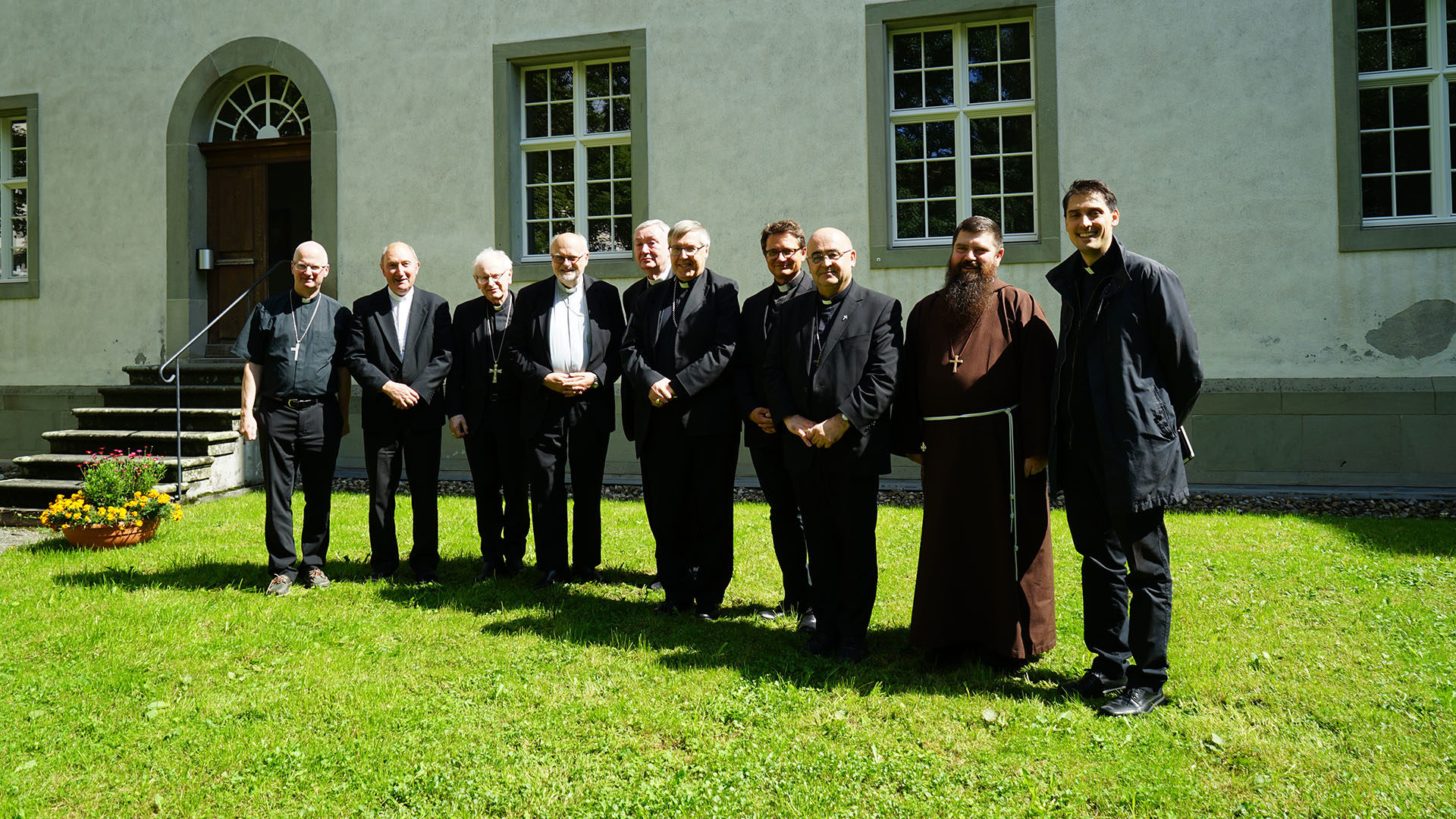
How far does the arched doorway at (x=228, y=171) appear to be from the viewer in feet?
34.7

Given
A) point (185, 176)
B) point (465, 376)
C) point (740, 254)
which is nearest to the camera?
point (465, 376)

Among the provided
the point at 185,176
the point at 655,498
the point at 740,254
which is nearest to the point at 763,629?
the point at 655,498

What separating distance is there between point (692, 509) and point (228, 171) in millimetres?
Result: 8282

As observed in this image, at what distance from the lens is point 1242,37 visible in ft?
27.1

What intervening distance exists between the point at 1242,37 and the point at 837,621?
665 centimetres

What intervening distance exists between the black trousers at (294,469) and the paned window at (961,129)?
5.41 metres

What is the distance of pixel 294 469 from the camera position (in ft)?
18.4

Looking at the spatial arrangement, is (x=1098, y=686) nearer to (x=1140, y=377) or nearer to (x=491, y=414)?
(x=1140, y=377)

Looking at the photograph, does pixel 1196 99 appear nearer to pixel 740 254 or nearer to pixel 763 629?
A: pixel 740 254

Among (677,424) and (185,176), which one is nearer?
(677,424)

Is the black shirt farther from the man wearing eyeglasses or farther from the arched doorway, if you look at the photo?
the arched doorway

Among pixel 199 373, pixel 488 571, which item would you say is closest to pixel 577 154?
pixel 199 373

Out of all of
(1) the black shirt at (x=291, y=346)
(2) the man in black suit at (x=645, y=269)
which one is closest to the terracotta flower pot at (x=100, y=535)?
(1) the black shirt at (x=291, y=346)

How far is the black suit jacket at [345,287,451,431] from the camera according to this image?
5.65 m
